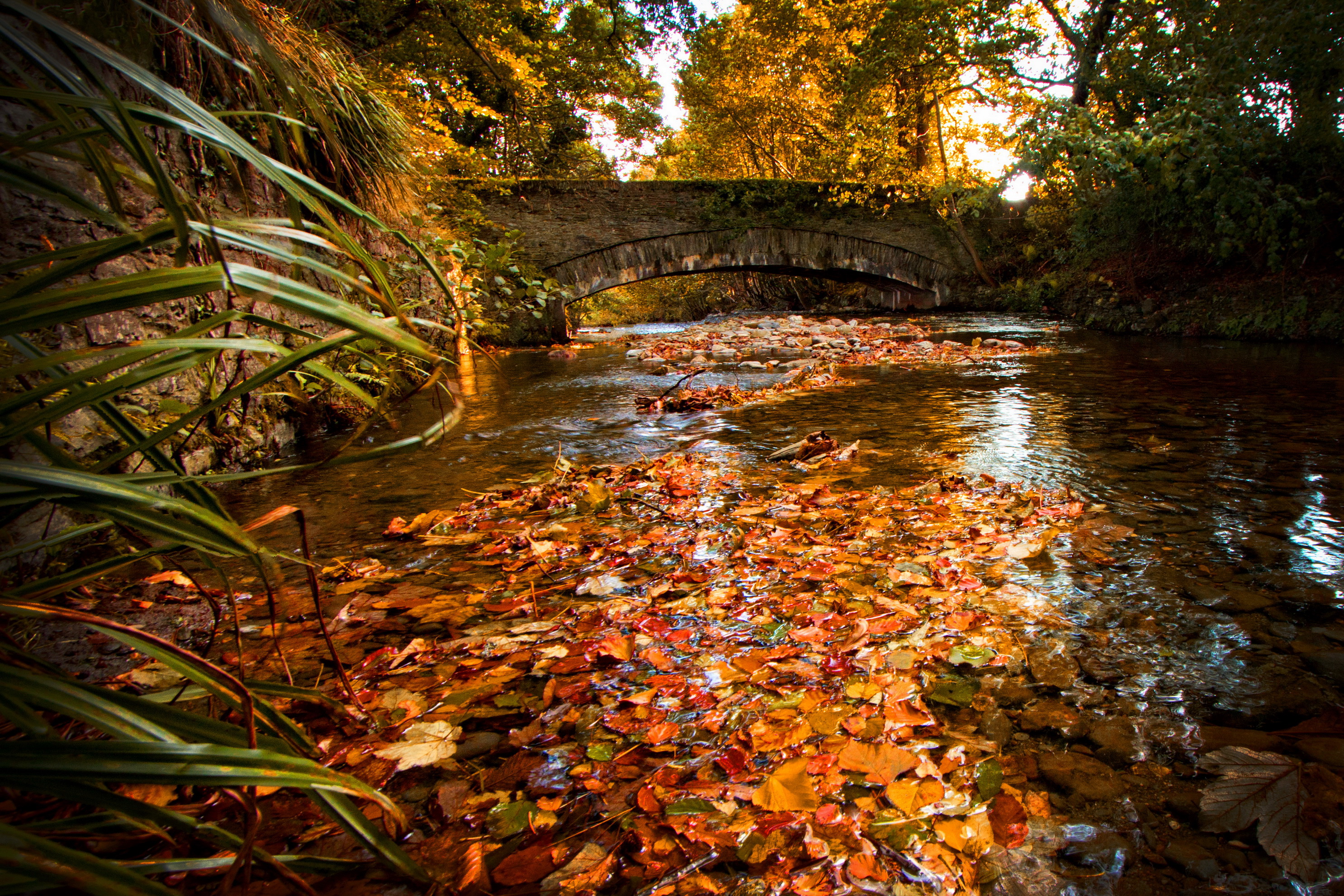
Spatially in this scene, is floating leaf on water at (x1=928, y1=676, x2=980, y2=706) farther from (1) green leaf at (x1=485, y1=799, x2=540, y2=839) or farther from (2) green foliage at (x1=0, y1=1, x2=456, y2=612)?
(2) green foliage at (x1=0, y1=1, x2=456, y2=612)

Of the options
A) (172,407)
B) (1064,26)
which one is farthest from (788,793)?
(1064,26)

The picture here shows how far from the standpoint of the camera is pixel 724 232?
1302cm

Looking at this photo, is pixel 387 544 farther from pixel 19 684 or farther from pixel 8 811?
pixel 19 684

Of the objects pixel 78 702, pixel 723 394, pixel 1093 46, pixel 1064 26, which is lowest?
pixel 723 394

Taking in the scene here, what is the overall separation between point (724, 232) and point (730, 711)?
12.9 m

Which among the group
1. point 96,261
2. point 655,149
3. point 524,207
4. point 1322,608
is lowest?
point 1322,608

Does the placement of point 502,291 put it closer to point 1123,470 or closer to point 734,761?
point 1123,470

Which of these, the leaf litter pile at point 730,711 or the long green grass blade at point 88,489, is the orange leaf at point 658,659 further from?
the long green grass blade at point 88,489

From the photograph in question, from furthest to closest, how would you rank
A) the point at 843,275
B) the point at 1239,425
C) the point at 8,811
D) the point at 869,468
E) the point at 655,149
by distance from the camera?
the point at 655,149, the point at 843,275, the point at 1239,425, the point at 869,468, the point at 8,811

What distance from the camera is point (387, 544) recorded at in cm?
205

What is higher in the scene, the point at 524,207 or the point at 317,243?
the point at 524,207

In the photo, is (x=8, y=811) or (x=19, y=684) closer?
(x=19, y=684)

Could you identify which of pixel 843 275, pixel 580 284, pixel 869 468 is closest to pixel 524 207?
pixel 580 284

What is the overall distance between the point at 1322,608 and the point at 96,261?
225 centimetres
